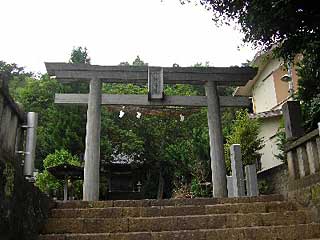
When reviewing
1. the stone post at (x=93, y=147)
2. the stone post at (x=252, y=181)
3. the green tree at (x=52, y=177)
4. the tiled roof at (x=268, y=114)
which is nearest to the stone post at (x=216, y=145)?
the stone post at (x=252, y=181)

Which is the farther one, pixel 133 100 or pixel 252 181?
pixel 133 100

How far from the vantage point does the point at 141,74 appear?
891cm

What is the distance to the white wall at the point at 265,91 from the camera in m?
17.0

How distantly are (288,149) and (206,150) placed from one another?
9.92 metres

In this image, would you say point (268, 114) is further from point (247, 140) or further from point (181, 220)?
point (181, 220)

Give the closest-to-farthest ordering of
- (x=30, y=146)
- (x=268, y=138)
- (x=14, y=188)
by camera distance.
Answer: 1. (x=14, y=188)
2. (x=30, y=146)
3. (x=268, y=138)

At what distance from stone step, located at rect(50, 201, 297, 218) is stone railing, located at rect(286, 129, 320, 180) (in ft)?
1.83

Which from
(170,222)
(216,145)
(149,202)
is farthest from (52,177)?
(170,222)

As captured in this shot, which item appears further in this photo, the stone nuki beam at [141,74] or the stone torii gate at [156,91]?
the stone nuki beam at [141,74]

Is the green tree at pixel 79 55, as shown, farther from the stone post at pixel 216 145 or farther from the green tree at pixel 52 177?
the stone post at pixel 216 145

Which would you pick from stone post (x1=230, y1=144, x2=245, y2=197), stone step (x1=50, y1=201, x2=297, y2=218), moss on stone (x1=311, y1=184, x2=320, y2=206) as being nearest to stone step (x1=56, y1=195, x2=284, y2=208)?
stone step (x1=50, y1=201, x2=297, y2=218)

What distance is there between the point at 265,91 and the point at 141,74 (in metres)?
10.7

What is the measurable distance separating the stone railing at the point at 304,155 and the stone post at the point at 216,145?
96.7 inches

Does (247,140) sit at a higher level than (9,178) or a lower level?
higher
